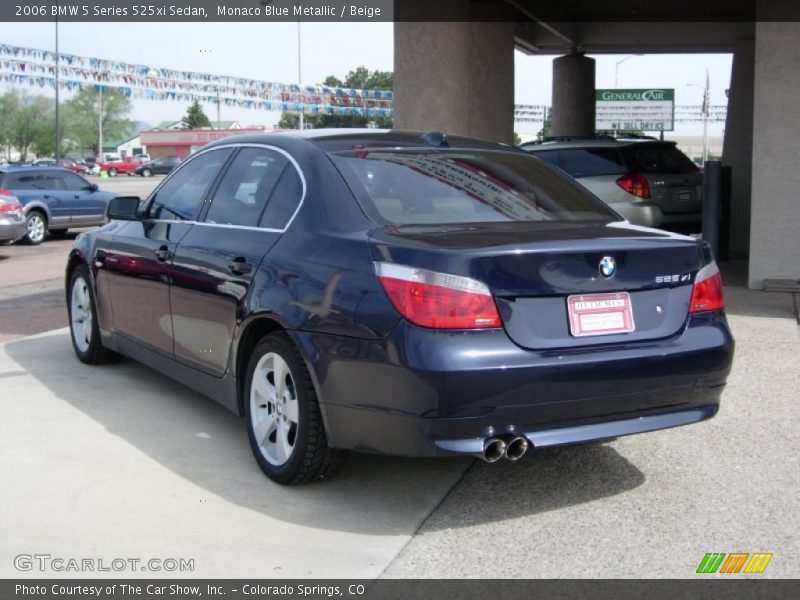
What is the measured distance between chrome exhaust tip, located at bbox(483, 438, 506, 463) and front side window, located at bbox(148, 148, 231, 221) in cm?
253

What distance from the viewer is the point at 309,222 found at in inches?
190

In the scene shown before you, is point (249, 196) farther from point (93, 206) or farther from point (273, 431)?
point (93, 206)

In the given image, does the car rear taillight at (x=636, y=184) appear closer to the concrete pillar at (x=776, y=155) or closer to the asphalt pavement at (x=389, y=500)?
the concrete pillar at (x=776, y=155)

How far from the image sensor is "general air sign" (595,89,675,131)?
49.6 metres

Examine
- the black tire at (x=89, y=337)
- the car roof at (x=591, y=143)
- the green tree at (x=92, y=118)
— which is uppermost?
the green tree at (x=92, y=118)

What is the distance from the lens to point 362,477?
507cm

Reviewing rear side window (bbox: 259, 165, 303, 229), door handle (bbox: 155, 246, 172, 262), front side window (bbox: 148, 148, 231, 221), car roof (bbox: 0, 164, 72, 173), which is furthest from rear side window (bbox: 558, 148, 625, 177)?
car roof (bbox: 0, 164, 72, 173)

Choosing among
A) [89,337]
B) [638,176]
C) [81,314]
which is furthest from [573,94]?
[89,337]

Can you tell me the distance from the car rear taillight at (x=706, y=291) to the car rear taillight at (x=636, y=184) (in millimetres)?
7885

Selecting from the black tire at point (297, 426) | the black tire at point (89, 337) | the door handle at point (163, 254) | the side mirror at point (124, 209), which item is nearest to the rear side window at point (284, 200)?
the black tire at point (297, 426)

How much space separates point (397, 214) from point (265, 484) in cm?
141

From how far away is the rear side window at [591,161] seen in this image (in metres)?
12.7
